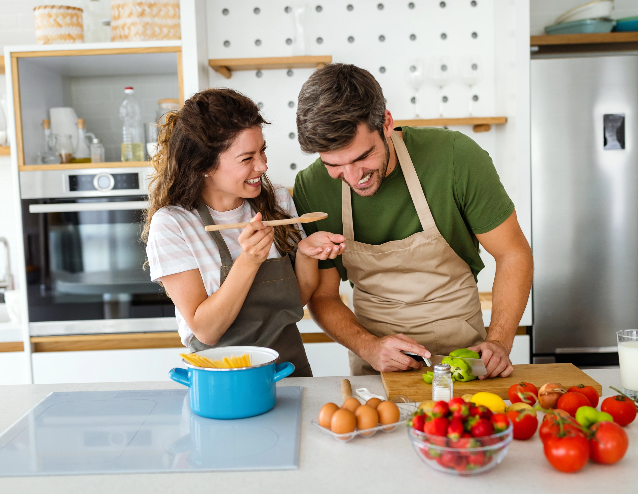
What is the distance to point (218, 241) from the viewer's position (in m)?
1.44

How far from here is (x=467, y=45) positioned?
2883mm

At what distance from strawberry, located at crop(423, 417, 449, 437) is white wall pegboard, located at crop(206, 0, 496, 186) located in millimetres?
2239

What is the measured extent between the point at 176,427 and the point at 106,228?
169 centimetres

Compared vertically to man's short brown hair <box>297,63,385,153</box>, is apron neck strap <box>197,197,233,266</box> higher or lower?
lower

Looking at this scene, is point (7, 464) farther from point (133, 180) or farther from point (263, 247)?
point (133, 180)

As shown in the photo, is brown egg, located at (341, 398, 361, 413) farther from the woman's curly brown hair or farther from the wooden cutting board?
the woman's curly brown hair

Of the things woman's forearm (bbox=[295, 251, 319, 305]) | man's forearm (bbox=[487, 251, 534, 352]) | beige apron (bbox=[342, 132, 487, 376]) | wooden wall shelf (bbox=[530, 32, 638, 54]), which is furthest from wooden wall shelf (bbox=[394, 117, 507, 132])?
woman's forearm (bbox=[295, 251, 319, 305])

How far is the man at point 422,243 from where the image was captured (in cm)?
158

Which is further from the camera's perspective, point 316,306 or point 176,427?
point 316,306

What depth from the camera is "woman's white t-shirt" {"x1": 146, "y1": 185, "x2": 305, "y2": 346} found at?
1373 mm

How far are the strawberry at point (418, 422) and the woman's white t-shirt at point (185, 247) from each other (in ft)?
2.25

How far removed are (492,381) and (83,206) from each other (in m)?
1.95

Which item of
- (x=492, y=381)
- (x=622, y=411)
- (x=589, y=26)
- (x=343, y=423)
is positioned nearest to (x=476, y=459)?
(x=343, y=423)

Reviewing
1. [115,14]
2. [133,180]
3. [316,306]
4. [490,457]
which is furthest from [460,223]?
[115,14]
